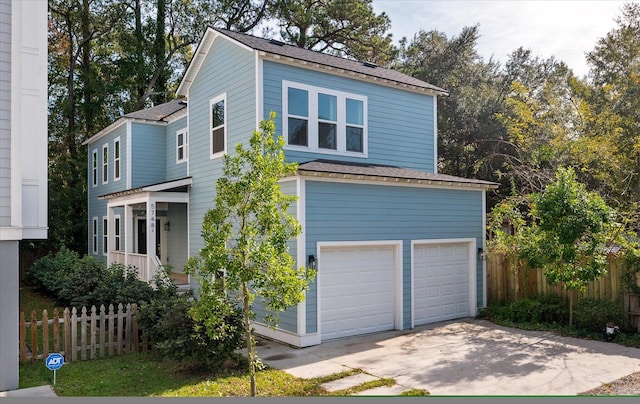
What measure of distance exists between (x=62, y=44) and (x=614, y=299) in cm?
2348

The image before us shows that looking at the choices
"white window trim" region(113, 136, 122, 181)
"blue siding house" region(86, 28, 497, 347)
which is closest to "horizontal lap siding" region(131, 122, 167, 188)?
"white window trim" region(113, 136, 122, 181)

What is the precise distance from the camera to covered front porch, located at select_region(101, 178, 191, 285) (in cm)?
1305

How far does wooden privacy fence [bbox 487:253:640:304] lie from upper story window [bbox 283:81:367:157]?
4369 millimetres

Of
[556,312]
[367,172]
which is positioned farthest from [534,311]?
[367,172]

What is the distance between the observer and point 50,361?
6.32m

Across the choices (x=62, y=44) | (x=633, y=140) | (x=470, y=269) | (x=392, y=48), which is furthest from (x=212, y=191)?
(x=62, y=44)

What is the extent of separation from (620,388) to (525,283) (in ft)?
16.6

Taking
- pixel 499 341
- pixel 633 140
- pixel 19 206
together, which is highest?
pixel 633 140

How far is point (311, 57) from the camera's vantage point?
11.4 m

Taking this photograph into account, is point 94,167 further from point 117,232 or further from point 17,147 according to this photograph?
point 17,147

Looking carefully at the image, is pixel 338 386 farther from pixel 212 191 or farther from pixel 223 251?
pixel 212 191

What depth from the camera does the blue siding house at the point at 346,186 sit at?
9461 mm

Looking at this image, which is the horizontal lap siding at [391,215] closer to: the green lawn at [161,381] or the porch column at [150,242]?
the green lawn at [161,381]

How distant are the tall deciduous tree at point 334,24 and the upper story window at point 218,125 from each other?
5575mm
